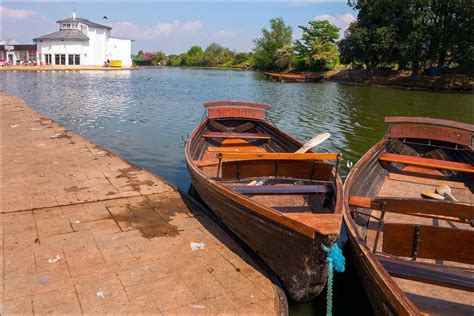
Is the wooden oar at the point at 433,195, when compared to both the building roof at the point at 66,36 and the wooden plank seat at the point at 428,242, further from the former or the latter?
the building roof at the point at 66,36

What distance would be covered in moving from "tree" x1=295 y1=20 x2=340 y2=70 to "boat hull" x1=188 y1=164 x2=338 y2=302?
207 ft

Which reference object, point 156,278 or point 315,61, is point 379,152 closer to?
point 156,278

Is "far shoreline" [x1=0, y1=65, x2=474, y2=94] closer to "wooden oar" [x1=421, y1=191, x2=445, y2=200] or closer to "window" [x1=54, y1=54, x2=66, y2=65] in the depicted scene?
"window" [x1=54, y1=54, x2=66, y2=65]

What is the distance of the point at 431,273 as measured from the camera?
14.9ft

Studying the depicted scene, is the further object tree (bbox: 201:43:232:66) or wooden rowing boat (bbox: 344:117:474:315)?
tree (bbox: 201:43:232:66)

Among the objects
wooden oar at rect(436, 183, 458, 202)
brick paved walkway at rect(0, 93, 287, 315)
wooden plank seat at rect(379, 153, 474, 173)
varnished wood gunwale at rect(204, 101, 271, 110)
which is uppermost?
varnished wood gunwale at rect(204, 101, 271, 110)

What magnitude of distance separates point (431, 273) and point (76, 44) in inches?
2732

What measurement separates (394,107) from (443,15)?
25.6 meters

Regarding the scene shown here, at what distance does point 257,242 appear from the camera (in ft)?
17.3

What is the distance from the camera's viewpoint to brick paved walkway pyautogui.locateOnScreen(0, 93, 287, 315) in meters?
4.36

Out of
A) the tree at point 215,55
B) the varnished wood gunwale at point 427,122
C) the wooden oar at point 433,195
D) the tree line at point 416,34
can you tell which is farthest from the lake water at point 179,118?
the tree at point 215,55

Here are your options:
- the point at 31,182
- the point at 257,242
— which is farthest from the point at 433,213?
the point at 31,182

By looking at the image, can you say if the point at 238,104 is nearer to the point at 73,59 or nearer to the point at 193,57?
the point at 73,59

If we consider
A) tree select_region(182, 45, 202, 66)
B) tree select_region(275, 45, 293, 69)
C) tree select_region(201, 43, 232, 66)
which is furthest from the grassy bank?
tree select_region(182, 45, 202, 66)
